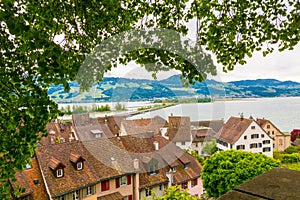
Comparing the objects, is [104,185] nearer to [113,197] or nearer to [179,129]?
[113,197]

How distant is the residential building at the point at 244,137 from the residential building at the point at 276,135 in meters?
3.09

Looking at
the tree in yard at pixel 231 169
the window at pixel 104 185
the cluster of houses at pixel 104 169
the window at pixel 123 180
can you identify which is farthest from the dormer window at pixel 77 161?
the tree in yard at pixel 231 169

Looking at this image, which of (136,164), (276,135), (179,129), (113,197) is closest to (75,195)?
(113,197)

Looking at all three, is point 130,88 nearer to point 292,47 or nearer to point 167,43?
point 167,43

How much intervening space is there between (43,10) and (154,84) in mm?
1855

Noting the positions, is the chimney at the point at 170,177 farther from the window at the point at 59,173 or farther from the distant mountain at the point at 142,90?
the distant mountain at the point at 142,90

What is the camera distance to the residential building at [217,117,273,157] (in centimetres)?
2045

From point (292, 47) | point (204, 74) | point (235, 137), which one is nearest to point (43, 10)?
point (204, 74)

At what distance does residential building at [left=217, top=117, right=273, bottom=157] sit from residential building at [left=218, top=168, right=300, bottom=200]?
19.5m

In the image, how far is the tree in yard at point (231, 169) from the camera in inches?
418

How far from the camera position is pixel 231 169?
11.2 metres

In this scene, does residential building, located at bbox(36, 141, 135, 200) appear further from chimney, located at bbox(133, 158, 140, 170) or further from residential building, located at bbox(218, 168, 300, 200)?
residential building, located at bbox(218, 168, 300, 200)

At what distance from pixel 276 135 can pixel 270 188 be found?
26.8m

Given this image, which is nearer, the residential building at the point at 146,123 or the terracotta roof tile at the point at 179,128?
the terracotta roof tile at the point at 179,128
